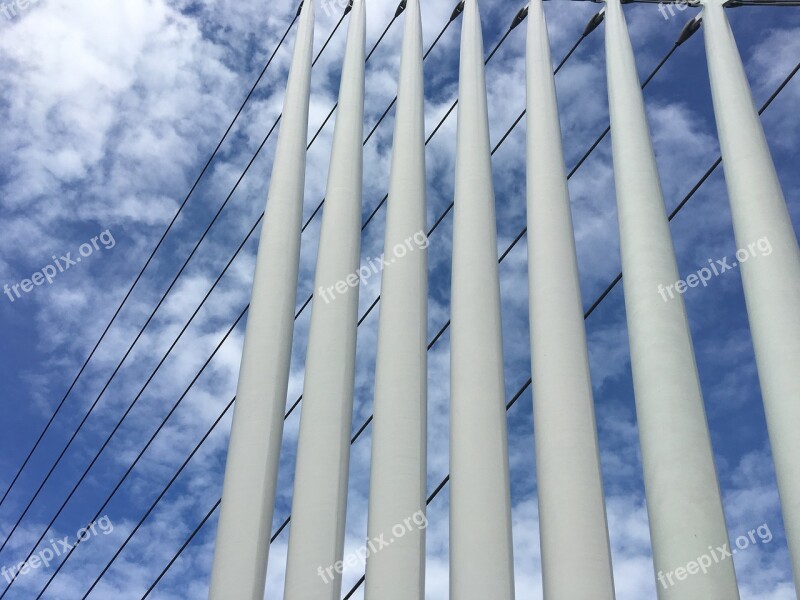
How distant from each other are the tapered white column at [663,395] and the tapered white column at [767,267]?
3.25 ft

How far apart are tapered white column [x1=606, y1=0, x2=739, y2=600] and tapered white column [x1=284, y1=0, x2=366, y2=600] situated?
535 centimetres

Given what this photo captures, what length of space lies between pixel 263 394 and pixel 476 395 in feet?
14.0

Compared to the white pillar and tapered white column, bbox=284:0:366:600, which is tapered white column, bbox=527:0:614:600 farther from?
tapered white column, bbox=284:0:366:600

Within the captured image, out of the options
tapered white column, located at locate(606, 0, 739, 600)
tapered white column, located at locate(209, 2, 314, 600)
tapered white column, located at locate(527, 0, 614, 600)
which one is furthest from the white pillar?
tapered white column, located at locate(606, 0, 739, 600)

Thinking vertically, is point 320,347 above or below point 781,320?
above

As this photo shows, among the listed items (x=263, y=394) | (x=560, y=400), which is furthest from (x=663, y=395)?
(x=263, y=394)

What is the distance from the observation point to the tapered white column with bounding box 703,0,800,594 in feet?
41.7

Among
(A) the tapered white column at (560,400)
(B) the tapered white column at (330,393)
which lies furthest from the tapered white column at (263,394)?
(A) the tapered white column at (560,400)

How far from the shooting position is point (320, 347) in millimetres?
17828

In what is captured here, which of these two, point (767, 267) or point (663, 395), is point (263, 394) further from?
point (767, 267)

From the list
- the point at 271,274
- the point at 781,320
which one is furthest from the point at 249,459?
the point at 781,320

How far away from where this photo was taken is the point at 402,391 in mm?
16625

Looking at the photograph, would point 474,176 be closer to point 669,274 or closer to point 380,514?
point 669,274

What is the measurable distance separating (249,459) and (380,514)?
2905 mm
